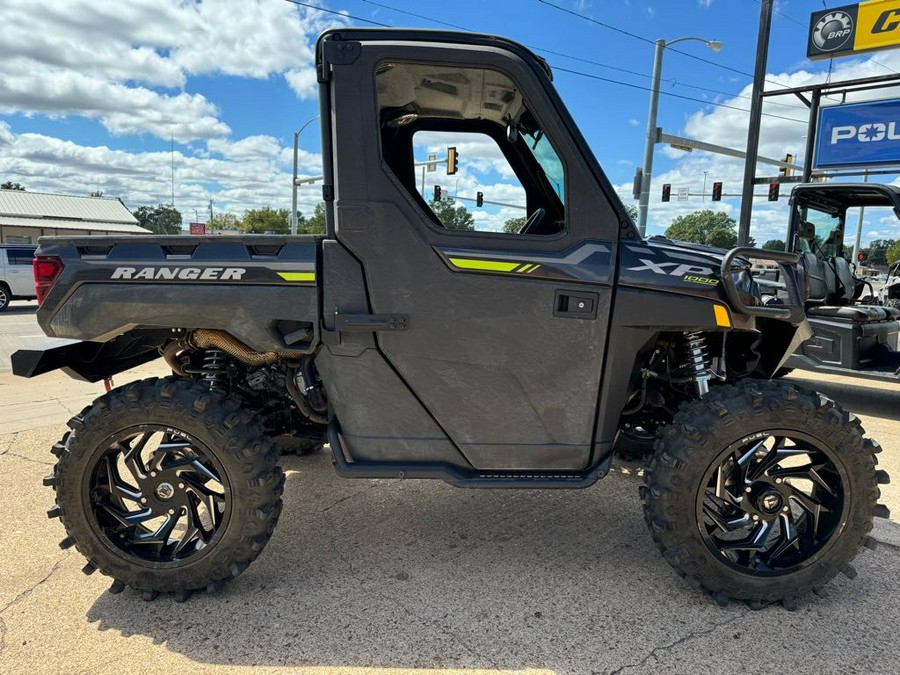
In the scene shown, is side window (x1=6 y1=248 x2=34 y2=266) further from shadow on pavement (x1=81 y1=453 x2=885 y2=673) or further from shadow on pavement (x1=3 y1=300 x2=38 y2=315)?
shadow on pavement (x1=81 y1=453 x2=885 y2=673)

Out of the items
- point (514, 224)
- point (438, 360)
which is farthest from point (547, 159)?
point (438, 360)

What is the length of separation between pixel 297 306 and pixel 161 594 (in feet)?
4.78

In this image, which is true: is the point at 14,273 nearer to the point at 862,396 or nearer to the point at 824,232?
the point at 824,232

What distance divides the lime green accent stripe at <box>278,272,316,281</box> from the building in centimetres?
4445

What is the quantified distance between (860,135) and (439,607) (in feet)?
47.9

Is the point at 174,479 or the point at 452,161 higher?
the point at 452,161

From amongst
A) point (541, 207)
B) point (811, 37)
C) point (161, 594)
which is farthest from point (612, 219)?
point (811, 37)

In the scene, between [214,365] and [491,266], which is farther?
[214,365]

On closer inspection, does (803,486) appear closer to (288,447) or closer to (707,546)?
(707,546)

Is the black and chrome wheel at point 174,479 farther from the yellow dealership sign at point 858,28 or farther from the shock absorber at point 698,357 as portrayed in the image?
the yellow dealership sign at point 858,28

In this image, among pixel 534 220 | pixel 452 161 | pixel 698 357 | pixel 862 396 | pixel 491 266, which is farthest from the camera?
pixel 862 396

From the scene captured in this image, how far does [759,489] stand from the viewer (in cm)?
270

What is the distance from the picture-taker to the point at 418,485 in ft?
12.9

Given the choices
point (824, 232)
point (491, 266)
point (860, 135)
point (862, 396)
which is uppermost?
point (860, 135)
